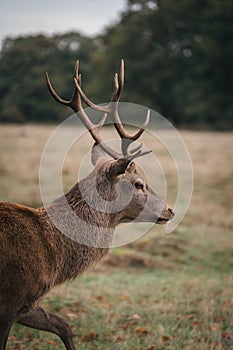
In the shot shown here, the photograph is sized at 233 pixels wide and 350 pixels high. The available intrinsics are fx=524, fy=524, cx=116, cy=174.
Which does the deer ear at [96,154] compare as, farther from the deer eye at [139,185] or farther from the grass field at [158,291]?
the grass field at [158,291]

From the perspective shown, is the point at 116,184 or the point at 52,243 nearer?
the point at 52,243

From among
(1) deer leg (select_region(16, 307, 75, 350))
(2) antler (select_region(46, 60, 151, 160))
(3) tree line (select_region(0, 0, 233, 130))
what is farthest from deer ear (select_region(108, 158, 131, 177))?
(3) tree line (select_region(0, 0, 233, 130))

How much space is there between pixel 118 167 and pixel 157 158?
14.0m

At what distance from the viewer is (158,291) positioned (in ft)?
22.5

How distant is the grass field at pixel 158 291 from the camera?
5.10m

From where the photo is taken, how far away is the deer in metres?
3.84

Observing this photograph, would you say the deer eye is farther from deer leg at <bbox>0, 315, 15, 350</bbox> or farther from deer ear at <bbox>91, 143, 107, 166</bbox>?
deer leg at <bbox>0, 315, 15, 350</bbox>

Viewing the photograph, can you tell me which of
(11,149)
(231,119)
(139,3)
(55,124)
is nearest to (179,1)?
(139,3)

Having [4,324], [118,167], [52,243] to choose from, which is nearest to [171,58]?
[118,167]

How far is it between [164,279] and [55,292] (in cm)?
191

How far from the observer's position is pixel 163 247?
9.30 meters

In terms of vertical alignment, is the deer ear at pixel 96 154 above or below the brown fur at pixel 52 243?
above

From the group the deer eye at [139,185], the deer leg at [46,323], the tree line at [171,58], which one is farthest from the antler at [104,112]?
the tree line at [171,58]

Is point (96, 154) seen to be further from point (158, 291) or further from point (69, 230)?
point (158, 291)
